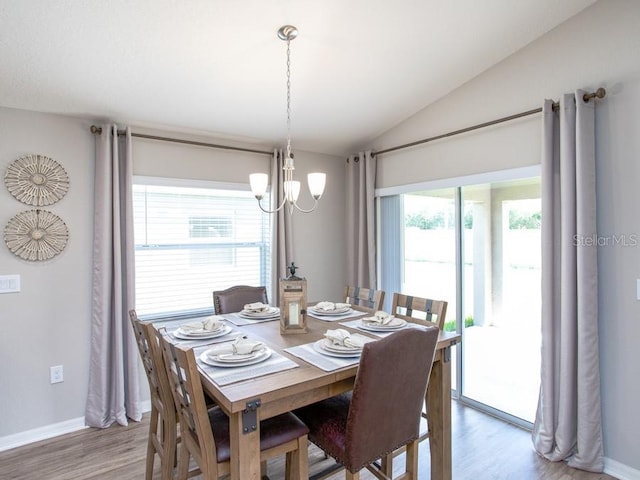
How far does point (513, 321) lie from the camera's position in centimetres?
309

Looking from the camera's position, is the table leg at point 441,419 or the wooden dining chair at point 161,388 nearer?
the wooden dining chair at point 161,388

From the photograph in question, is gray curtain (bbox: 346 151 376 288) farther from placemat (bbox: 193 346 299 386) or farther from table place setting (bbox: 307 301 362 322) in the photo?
placemat (bbox: 193 346 299 386)

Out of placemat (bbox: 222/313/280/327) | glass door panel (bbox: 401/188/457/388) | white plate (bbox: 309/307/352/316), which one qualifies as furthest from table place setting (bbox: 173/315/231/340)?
glass door panel (bbox: 401/188/457/388)

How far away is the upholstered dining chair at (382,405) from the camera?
161 centimetres

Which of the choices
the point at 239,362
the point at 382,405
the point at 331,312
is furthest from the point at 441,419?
the point at 239,362

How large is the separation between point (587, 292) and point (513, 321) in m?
0.81

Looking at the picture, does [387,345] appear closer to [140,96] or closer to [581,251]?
[581,251]

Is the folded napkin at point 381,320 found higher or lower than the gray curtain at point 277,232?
lower

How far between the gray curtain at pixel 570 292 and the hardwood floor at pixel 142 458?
172mm

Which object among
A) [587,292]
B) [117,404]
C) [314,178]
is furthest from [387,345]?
[117,404]

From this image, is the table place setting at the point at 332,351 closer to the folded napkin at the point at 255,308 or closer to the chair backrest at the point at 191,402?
the chair backrest at the point at 191,402

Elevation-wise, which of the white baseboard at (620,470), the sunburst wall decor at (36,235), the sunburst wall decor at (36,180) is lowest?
the white baseboard at (620,470)

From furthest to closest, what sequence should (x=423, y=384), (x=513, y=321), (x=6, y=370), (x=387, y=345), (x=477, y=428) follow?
(x=513, y=321), (x=477, y=428), (x=6, y=370), (x=423, y=384), (x=387, y=345)

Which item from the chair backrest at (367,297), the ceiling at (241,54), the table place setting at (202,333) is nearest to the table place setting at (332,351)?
the table place setting at (202,333)
